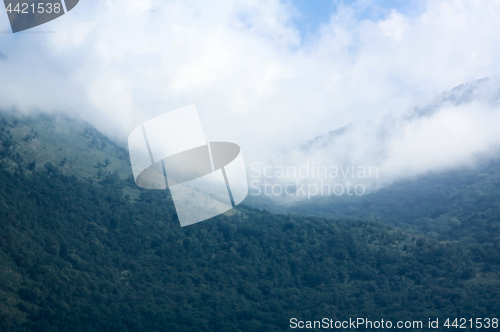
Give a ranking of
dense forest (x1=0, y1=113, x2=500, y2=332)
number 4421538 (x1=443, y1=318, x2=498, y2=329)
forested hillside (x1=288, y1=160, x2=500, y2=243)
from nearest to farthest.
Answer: number 4421538 (x1=443, y1=318, x2=498, y2=329), dense forest (x1=0, y1=113, x2=500, y2=332), forested hillside (x1=288, y1=160, x2=500, y2=243)

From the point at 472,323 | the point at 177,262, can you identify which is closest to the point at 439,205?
the point at 472,323

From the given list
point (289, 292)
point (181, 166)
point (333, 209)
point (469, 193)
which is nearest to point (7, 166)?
point (181, 166)

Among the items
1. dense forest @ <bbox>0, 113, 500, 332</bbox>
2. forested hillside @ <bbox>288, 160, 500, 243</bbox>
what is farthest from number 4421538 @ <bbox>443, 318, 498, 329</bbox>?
forested hillside @ <bbox>288, 160, 500, 243</bbox>

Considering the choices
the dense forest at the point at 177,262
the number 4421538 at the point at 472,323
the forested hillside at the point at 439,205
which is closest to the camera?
the number 4421538 at the point at 472,323

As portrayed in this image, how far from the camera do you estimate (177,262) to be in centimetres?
9112

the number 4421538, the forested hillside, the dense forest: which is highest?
the forested hillside

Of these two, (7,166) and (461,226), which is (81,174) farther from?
(461,226)

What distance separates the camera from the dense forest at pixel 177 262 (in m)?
74.0

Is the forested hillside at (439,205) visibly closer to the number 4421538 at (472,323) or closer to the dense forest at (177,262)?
the dense forest at (177,262)

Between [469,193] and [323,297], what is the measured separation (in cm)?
6537

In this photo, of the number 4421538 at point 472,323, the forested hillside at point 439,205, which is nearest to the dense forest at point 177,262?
the number 4421538 at point 472,323

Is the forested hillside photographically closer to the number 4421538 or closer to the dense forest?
the dense forest

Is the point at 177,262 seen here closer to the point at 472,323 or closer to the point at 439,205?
the point at 472,323

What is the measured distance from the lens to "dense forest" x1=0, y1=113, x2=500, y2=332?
74000mm
